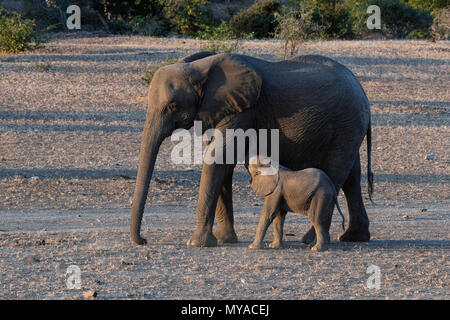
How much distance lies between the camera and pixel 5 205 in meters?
10.9

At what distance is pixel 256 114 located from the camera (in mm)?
8391

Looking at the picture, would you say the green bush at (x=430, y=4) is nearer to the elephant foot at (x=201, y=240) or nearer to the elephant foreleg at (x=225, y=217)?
the elephant foreleg at (x=225, y=217)

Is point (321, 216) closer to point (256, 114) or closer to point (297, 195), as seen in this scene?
point (297, 195)

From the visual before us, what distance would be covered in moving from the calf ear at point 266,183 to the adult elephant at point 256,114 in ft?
1.06

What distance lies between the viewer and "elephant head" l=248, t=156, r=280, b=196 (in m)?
8.11

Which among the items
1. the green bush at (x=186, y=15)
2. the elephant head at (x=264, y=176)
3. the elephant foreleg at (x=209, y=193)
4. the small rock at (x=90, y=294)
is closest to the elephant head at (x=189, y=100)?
the elephant foreleg at (x=209, y=193)

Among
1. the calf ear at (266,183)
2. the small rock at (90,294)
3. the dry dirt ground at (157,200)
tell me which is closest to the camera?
the small rock at (90,294)

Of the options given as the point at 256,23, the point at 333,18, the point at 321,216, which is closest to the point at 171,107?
the point at 321,216

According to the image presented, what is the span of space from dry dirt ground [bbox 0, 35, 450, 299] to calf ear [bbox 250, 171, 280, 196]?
60 cm

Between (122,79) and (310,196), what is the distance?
41.8 feet

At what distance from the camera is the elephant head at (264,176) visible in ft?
26.6

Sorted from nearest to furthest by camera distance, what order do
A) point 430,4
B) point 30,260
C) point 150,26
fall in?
point 30,260 < point 150,26 < point 430,4

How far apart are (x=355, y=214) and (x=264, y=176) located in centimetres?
134
